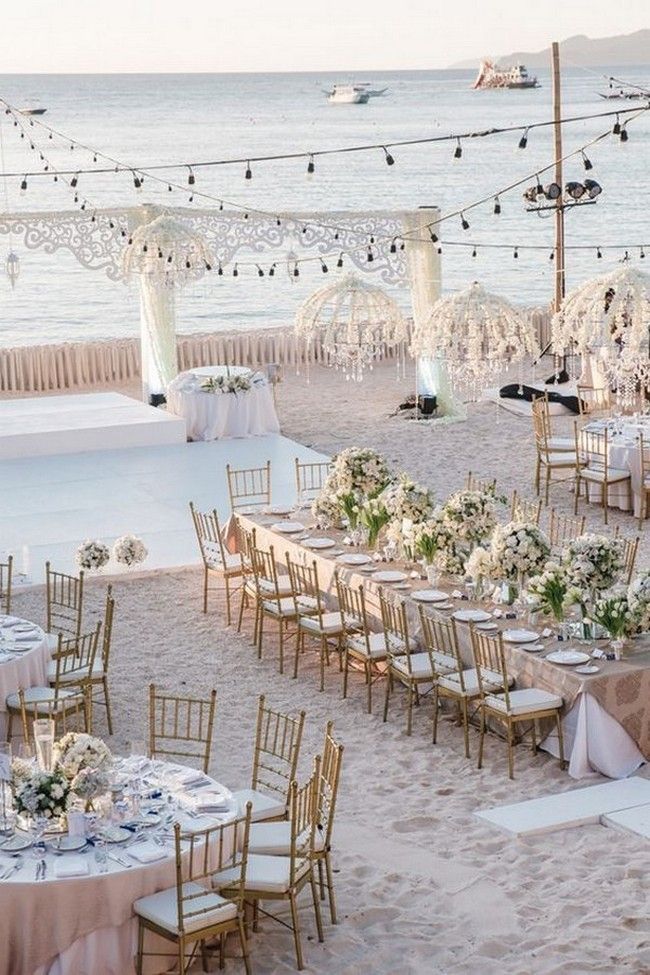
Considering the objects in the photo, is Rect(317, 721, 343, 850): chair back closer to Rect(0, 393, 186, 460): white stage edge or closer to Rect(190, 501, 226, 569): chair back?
Rect(190, 501, 226, 569): chair back

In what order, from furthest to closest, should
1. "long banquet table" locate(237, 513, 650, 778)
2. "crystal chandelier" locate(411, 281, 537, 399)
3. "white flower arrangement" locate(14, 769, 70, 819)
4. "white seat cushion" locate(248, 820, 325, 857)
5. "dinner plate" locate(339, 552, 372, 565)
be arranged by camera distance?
"crystal chandelier" locate(411, 281, 537, 399), "dinner plate" locate(339, 552, 372, 565), "long banquet table" locate(237, 513, 650, 778), "white seat cushion" locate(248, 820, 325, 857), "white flower arrangement" locate(14, 769, 70, 819)

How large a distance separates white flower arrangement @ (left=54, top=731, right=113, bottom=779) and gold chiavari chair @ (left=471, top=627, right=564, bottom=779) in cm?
323

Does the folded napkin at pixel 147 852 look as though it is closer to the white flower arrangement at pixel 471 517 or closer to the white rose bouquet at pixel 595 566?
the white rose bouquet at pixel 595 566

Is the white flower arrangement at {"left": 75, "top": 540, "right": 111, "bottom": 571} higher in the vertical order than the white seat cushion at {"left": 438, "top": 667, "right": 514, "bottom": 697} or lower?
higher

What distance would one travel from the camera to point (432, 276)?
866 inches

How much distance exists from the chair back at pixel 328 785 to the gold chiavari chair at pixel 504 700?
2.13m

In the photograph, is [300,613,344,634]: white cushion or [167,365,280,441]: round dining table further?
[167,365,280,441]: round dining table

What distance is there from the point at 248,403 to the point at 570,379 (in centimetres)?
534

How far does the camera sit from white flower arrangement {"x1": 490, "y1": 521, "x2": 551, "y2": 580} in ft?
38.0

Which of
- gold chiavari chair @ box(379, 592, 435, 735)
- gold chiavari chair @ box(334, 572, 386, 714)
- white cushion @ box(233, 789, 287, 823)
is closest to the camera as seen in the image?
white cushion @ box(233, 789, 287, 823)

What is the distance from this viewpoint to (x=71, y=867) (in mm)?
7824

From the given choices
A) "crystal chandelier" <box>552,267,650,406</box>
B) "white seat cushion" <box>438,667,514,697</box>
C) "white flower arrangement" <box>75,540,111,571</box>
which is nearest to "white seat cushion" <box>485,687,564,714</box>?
"white seat cushion" <box>438,667,514,697</box>

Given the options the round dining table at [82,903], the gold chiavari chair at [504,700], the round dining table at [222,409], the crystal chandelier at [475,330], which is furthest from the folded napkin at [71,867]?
the round dining table at [222,409]

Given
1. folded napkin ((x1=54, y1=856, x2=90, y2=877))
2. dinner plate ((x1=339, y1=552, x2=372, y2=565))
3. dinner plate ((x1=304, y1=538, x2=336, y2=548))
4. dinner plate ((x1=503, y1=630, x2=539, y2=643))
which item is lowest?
folded napkin ((x1=54, y1=856, x2=90, y2=877))
